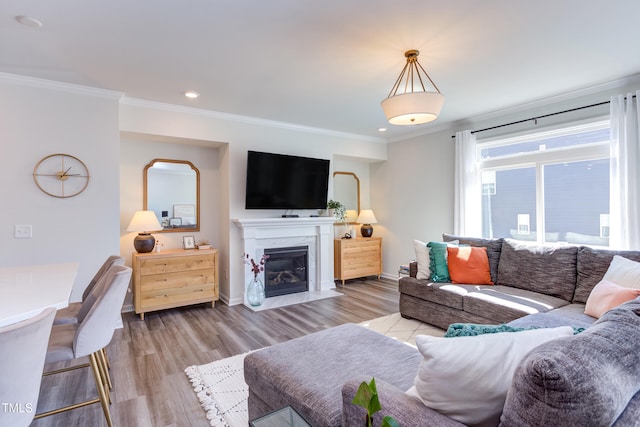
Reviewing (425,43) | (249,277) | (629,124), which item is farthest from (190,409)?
(629,124)

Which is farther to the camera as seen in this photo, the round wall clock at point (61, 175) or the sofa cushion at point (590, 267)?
the round wall clock at point (61, 175)

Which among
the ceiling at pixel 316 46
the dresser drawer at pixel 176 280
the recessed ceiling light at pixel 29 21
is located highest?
the ceiling at pixel 316 46

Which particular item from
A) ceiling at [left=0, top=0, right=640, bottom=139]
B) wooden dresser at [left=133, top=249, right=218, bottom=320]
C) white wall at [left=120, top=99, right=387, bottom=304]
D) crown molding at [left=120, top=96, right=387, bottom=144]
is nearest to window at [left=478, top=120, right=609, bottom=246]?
ceiling at [left=0, top=0, right=640, bottom=139]

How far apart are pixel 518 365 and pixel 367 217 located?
16.4 feet

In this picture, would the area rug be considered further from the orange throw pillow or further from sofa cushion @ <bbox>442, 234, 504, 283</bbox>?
sofa cushion @ <bbox>442, 234, 504, 283</bbox>

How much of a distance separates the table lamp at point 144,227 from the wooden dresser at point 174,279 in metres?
0.10

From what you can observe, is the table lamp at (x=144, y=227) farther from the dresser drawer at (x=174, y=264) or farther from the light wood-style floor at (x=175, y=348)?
the light wood-style floor at (x=175, y=348)

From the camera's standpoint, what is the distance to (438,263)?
12.0 feet

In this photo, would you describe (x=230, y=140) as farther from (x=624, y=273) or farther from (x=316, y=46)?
(x=624, y=273)

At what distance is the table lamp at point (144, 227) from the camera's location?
3906 mm

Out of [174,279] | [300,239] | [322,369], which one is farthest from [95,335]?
[300,239]

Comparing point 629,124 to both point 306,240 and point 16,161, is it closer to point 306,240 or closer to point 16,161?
point 306,240

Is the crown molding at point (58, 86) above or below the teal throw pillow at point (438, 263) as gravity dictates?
above

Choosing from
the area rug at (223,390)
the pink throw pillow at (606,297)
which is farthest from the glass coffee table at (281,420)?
the pink throw pillow at (606,297)
